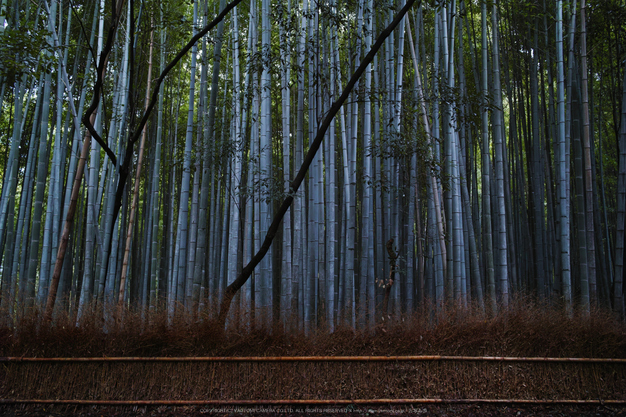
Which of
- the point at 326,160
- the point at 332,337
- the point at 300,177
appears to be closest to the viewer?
the point at 300,177

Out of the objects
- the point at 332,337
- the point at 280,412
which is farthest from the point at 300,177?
the point at 280,412

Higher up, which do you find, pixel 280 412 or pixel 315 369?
pixel 315 369

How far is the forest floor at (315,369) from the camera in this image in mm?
3127

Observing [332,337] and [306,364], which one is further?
[332,337]

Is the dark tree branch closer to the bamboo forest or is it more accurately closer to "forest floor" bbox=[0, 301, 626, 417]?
the bamboo forest

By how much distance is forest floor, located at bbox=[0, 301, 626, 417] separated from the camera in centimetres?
313

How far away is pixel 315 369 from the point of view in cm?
323

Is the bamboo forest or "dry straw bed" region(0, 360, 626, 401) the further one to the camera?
the bamboo forest

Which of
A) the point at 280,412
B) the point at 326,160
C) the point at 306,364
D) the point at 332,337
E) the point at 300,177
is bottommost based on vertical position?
the point at 280,412

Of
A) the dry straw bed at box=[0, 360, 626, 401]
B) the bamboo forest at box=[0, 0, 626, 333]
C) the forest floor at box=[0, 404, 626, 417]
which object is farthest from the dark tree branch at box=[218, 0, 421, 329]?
the forest floor at box=[0, 404, 626, 417]

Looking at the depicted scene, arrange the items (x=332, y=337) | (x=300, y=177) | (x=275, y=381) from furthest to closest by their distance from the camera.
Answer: (x=332, y=337)
(x=300, y=177)
(x=275, y=381)

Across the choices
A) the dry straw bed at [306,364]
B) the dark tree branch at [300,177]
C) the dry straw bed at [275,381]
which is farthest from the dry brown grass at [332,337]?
the dark tree branch at [300,177]

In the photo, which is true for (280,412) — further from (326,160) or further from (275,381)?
(326,160)

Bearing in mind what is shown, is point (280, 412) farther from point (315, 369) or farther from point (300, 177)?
point (300, 177)
